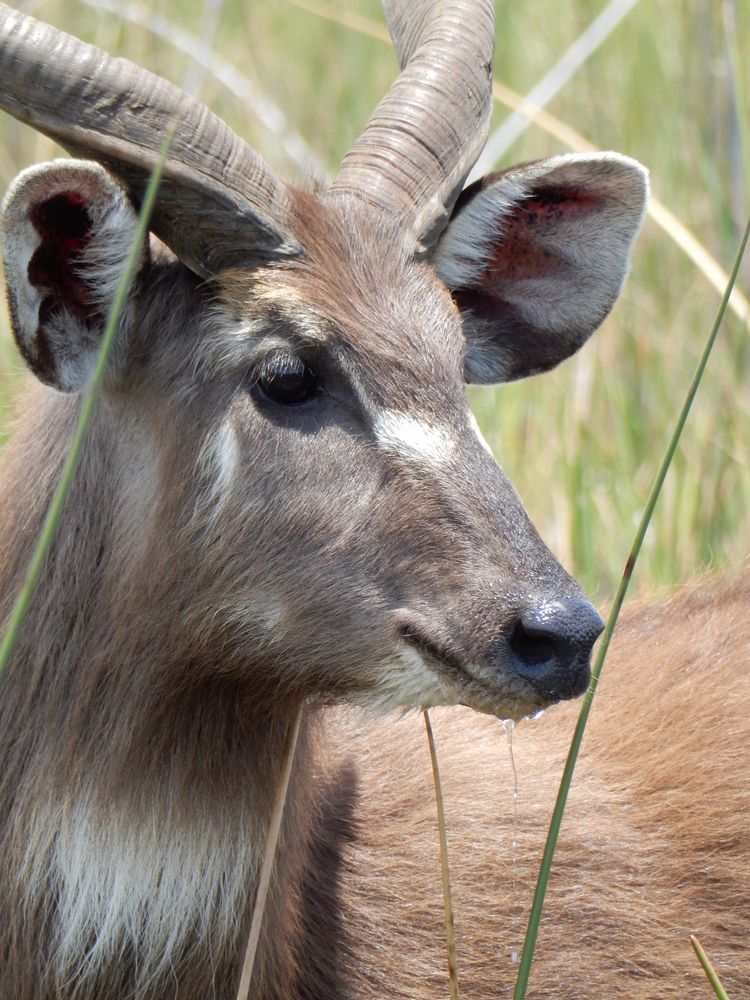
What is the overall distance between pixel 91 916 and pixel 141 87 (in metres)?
1.79

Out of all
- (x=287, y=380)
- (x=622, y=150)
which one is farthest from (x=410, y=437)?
(x=622, y=150)

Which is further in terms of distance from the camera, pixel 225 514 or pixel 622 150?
pixel 622 150

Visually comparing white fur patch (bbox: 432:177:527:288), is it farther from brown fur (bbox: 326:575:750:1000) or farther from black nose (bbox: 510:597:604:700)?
brown fur (bbox: 326:575:750:1000)

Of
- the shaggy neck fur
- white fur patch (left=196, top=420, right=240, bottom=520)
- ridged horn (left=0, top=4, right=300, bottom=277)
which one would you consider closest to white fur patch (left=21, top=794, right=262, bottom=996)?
the shaggy neck fur

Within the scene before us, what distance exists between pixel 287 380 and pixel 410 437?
286 millimetres

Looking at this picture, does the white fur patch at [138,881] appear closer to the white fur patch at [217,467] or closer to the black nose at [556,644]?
the white fur patch at [217,467]

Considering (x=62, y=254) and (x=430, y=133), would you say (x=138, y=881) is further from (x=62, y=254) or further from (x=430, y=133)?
(x=430, y=133)

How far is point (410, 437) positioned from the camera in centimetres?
335

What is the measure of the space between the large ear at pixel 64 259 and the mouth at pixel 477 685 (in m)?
0.93

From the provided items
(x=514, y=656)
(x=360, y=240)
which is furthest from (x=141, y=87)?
(x=514, y=656)

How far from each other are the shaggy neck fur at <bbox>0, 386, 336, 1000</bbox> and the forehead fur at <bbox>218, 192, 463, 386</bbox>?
0.54 metres

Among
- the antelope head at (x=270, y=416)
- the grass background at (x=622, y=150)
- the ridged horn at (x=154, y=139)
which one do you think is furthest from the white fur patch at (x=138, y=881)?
the grass background at (x=622, y=150)

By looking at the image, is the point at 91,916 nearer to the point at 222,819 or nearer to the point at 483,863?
the point at 222,819

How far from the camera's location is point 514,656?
313 centimetres
